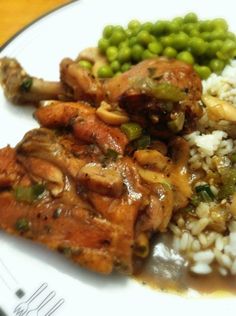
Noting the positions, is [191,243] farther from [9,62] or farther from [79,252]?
[9,62]

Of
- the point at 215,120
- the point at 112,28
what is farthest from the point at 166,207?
the point at 112,28

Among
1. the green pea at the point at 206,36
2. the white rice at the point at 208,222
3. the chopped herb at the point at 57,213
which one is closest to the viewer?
the chopped herb at the point at 57,213

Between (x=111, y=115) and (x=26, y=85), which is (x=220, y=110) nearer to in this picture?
(x=111, y=115)

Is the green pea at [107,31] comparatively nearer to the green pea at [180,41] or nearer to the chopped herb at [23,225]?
the green pea at [180,41]

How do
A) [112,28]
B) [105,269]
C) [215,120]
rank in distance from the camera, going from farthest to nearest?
[112,28] < [215,120] < [105,269]

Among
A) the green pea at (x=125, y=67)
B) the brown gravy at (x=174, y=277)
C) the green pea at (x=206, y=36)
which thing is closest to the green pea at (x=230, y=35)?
the green pea at (x=206, y=36)

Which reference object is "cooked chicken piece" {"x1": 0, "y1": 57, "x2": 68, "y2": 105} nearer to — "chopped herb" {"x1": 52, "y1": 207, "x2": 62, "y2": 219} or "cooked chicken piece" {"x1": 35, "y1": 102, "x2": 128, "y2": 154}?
"cooked chicken piece" {"x1": 35, "y1": 102, "x2": 128, "y2": 154}

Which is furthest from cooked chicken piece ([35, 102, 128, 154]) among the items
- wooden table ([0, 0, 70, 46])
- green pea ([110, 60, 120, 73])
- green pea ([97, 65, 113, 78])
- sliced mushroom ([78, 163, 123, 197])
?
wooden table ([0, 0, 70, 46])
